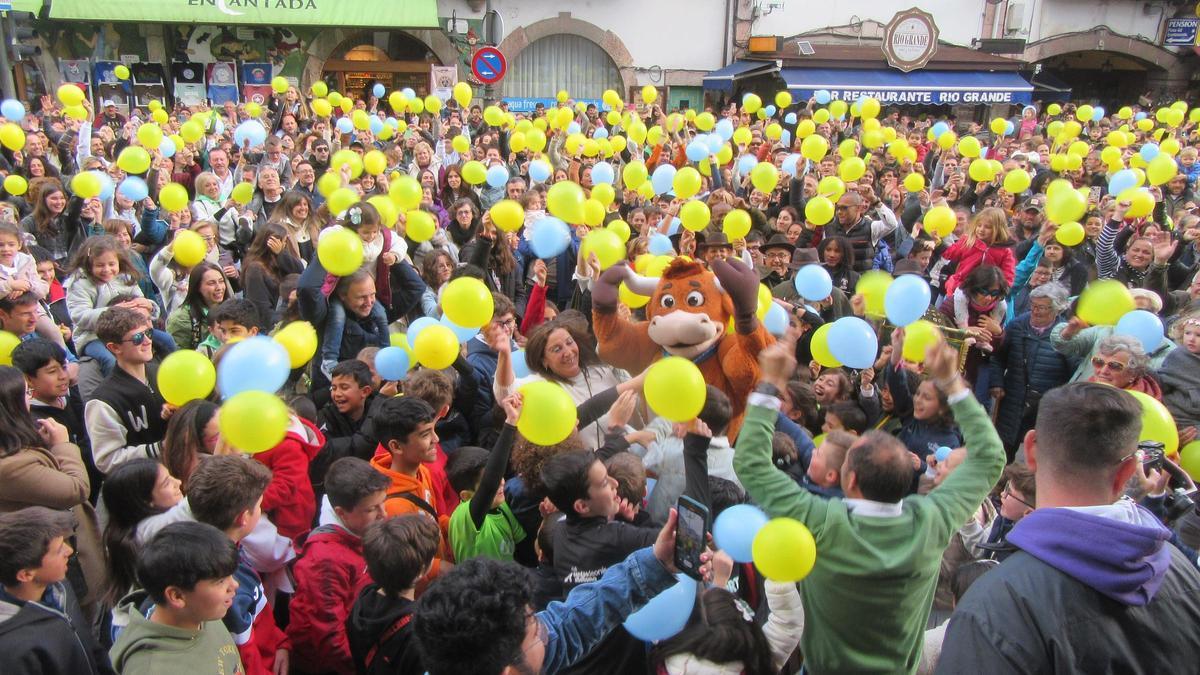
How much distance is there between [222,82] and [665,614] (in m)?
17.3

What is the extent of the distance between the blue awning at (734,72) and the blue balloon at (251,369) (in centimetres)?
1545

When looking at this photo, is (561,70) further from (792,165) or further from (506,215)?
(506,215)

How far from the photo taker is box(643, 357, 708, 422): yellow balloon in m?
2.28

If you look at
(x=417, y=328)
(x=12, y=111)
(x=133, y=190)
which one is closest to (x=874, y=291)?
(x=417, y=328)

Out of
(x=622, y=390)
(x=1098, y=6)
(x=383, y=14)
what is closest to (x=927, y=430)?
(x=622, y=390)

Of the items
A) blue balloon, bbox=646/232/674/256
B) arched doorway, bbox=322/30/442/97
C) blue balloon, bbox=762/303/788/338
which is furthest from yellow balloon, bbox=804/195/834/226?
arched doorway, bbox=322/30/442/97

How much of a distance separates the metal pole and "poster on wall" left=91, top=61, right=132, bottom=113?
1.48 meters

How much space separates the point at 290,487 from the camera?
263 centimetres

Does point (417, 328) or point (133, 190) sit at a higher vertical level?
point (133, 190)

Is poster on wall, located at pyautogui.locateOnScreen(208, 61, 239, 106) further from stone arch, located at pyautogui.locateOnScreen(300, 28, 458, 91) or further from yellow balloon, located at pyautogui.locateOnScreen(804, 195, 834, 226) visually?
yellow balloon, located at pyautogui.locateOnScreen(804, 195, 834, 226)

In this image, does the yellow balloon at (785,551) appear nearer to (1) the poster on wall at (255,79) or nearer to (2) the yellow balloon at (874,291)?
(2) the yellow balloon at (874,291)

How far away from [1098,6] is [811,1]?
6.91m

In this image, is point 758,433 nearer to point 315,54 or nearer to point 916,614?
point 916,614

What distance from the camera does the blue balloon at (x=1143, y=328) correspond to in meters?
3.16
